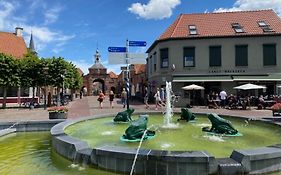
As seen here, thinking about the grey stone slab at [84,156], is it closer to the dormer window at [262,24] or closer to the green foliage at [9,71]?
the green foliage at [9,71]

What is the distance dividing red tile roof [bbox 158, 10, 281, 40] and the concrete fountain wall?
26.5m

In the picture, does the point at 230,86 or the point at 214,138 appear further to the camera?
the point at 230,86

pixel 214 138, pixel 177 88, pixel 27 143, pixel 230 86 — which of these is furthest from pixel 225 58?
pixel 27 143

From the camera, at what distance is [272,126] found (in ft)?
40.5

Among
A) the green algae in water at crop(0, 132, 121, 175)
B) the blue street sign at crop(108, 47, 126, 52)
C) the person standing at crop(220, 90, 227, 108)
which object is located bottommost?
the green algae in water at crop(0, 132, 121, 175)

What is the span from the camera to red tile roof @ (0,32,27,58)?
157 feet

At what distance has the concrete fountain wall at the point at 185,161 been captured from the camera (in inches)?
242

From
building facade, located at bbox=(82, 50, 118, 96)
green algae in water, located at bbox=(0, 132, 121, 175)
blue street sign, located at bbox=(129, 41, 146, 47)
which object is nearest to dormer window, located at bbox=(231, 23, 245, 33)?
blue street sign, located at bbox=(129, 41, 146, 47)

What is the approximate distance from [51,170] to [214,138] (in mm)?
5480

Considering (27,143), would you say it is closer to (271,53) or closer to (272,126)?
(272,126)

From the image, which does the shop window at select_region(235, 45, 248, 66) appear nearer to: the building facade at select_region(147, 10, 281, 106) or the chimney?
the building facade at select_region(147, 10, 281, 106)

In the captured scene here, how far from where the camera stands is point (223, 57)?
104ft

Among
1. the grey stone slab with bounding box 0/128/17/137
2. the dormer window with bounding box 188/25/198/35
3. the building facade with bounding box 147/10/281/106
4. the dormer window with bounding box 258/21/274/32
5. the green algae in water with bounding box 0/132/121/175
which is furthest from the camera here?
the dormer window with bounding box 188/25/198/35

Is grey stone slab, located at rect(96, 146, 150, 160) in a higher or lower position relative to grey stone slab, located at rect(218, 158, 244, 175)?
higher
